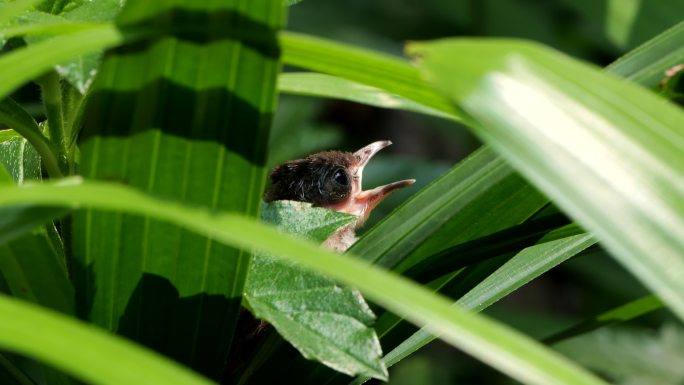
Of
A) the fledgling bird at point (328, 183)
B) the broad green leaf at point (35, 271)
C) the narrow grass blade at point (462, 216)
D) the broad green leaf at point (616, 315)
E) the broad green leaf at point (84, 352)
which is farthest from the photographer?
the fledgling bird at point (328, 183)

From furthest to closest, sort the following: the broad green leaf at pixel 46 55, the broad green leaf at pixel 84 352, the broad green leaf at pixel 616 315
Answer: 1. the broad green leaf at pixel 616 315
2. the broad green leaf at pixel 46 55
3. the broad green leaf at pixel 84 352

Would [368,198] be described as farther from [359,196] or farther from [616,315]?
[616,315]

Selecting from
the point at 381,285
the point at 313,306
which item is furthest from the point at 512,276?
the point at 381,285

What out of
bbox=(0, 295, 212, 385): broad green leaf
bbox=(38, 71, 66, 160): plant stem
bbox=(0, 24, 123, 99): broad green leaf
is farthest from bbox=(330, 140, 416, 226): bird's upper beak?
bbox=(0, 295, 212, 385): broad green leaf

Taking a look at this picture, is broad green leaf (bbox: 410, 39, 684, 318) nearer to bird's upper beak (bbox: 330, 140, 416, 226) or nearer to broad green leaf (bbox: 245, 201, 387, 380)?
broad green leaf (bbox: 245, 201, 387, 380)

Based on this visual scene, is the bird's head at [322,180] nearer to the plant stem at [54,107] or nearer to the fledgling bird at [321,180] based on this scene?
the fledgling bird at [321,180]

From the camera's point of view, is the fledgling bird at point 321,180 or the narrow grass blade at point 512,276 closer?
the narrow grass blade at point 512,276

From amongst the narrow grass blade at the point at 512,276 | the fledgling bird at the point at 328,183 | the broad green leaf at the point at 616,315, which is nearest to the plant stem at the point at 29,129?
the narrow grass blade at the point at 512,276
